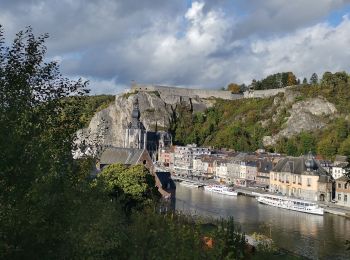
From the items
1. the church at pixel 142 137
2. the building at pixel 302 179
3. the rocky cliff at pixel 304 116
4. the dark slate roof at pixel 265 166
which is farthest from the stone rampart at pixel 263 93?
the building at pixel 302 179

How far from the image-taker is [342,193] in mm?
39625

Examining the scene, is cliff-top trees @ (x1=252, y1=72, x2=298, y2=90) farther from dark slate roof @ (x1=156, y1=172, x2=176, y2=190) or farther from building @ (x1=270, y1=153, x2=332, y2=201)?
dark slate roof @ (x1=156, y1=172, x2=176, y2=190)

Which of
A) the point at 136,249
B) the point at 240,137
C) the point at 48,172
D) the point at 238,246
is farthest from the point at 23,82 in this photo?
the point at 240,137

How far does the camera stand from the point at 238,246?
14.3 m

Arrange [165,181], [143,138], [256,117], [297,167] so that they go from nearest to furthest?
[165,181] → [297,167] → [143,138] → [256,117]

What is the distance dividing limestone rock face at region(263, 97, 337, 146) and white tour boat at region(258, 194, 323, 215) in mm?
24116

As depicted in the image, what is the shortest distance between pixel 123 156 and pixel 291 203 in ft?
42.4

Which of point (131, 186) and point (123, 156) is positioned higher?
point (123, 156)

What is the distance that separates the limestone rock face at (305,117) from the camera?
63.8 m

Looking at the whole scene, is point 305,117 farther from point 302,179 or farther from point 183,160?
point 302,179

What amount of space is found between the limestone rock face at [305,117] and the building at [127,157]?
33774 millimetres

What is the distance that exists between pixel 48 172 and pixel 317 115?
204ft

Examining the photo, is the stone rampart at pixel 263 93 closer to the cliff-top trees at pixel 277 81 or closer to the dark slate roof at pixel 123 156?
the cliff-top trees at pixel 277 81

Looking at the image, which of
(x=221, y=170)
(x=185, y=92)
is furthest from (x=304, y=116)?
(x=185, y=92)
